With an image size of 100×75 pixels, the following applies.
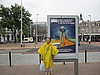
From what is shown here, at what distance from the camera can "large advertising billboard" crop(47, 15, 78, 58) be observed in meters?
11.8

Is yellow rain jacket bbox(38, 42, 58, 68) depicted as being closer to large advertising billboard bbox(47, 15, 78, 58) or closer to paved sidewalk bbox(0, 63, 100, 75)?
large advertising billboard bbox(47, 15, 78, 58)

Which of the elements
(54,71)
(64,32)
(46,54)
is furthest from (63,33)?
(54,71)

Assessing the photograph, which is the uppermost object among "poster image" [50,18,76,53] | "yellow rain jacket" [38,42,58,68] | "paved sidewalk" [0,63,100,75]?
"poster image" [50,18,76,53]

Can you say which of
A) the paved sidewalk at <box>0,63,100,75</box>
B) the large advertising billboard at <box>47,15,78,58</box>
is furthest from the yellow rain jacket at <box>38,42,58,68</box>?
the paved sidewalk at <box>0,63,100,75</box>

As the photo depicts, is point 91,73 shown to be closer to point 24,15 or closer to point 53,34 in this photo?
point 53,34

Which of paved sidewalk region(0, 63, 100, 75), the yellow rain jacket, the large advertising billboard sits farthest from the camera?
paved sidewalk region(0, 63, 100, 75)

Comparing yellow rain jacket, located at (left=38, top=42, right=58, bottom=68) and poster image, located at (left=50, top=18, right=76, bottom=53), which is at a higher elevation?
poster image, located at (left=50, top=18, right=76, bottom=53)

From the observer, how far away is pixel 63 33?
11.8m

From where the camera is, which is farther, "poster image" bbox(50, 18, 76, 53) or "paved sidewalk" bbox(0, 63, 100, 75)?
"paved sidewalk" bbox(0, 63, 100, 75)

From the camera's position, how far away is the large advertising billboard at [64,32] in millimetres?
11828

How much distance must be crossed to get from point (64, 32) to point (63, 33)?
63mm

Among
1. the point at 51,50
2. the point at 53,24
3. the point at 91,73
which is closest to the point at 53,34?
the point at 53,24

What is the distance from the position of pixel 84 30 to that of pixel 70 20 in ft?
443

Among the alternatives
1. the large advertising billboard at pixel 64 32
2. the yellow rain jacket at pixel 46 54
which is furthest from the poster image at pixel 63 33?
the yellow rain jacket at pixel 46 54
